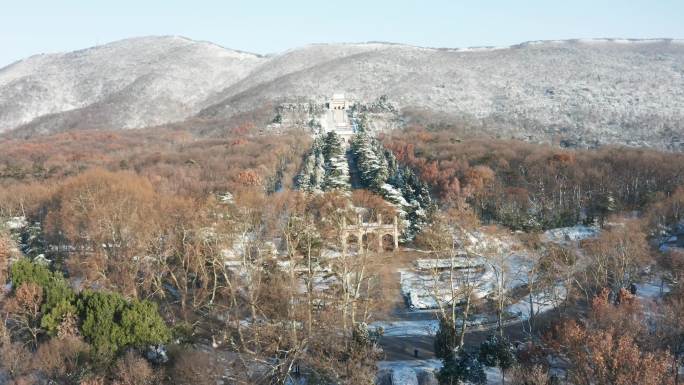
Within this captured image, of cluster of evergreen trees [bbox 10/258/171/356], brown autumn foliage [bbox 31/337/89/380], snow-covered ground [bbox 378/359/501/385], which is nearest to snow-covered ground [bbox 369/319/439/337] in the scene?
snow-covered ground [bbox 378/359/501/385]

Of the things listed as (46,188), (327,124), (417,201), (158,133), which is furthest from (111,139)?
(417,201)

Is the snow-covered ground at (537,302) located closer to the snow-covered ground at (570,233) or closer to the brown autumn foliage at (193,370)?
the snow-covered ground at (570,233)

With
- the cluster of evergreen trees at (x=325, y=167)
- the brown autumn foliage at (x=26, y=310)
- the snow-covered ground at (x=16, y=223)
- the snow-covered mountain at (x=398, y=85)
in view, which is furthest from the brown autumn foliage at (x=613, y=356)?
the snow-covered mountain at (x=398, y=85)

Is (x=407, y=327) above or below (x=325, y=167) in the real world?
below

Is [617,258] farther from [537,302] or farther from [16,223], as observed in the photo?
[16,223]

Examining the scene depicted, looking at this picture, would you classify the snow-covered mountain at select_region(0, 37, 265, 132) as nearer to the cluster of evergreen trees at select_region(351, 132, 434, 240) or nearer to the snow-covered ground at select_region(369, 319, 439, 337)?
the cluster of evergreen trees at select_region(351, 132, 434, 240)

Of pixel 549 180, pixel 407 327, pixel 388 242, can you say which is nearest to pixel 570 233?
pixel 549 180

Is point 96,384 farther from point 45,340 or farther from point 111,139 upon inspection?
point 111,139
